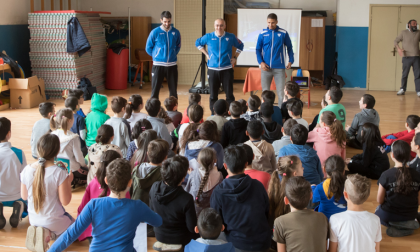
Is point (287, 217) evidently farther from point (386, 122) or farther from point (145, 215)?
point (386, 122)

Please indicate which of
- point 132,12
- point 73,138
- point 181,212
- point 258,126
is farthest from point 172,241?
point 132,12

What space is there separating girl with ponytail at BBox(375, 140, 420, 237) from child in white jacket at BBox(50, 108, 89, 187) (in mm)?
2570

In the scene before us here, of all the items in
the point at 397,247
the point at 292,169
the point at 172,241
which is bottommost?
the point at 397,247

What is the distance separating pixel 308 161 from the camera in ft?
11.2

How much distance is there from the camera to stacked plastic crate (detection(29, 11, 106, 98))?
28.7ft

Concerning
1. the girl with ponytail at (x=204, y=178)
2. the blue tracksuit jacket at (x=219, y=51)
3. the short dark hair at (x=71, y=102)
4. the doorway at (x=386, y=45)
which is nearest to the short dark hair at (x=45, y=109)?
the short dark hair at (x=71, y=102)

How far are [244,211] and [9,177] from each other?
1.90 metres

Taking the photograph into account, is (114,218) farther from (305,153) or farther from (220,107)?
(220,107)

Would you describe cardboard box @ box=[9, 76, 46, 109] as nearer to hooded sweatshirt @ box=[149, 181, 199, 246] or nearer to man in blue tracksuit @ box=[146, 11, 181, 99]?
man in blue tracksuit @ box=[146, 11, 181, 99]

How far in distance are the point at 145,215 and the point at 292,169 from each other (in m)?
1.14

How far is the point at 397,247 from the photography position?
10.2ft

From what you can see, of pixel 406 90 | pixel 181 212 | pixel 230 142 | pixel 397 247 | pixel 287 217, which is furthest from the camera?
pixel 406 90

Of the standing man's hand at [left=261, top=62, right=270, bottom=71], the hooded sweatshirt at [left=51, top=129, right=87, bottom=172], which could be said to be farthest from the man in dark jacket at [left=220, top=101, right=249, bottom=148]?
the standing man's hand at [left=261, top=62, right=270, bottom=71]

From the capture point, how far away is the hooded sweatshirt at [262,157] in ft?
11.4
